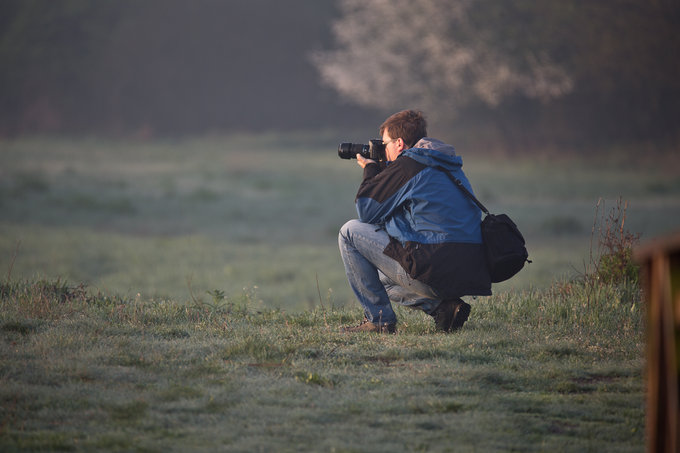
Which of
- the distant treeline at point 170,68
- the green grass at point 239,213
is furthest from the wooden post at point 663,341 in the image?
the distant treeline at point 170,68

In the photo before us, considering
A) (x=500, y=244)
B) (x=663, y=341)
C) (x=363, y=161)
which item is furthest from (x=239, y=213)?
(x=663, y=341)

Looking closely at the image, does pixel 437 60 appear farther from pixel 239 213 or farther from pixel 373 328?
pixel 373 328

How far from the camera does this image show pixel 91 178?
79.2ft

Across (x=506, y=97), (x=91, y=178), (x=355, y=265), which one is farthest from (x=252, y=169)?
(x=355, y=265)

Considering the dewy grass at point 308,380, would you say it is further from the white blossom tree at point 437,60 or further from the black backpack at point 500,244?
the white blossom tree at point 437,60

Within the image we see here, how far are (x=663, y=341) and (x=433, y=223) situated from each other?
280cm

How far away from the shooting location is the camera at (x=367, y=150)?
222 inches

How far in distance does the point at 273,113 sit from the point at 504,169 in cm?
1863

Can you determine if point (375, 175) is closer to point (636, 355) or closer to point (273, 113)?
point (636, 355)

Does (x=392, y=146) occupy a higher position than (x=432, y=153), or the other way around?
(x=392, y=146)

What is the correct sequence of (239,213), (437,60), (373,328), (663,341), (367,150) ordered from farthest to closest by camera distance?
(437,60) < (239,213) < (367,150) < (373,328) < (663,341)

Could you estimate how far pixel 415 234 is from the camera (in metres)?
5.27

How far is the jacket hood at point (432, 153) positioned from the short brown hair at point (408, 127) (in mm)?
190

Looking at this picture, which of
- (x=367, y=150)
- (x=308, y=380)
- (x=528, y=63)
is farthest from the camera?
(x=528, y=63)
